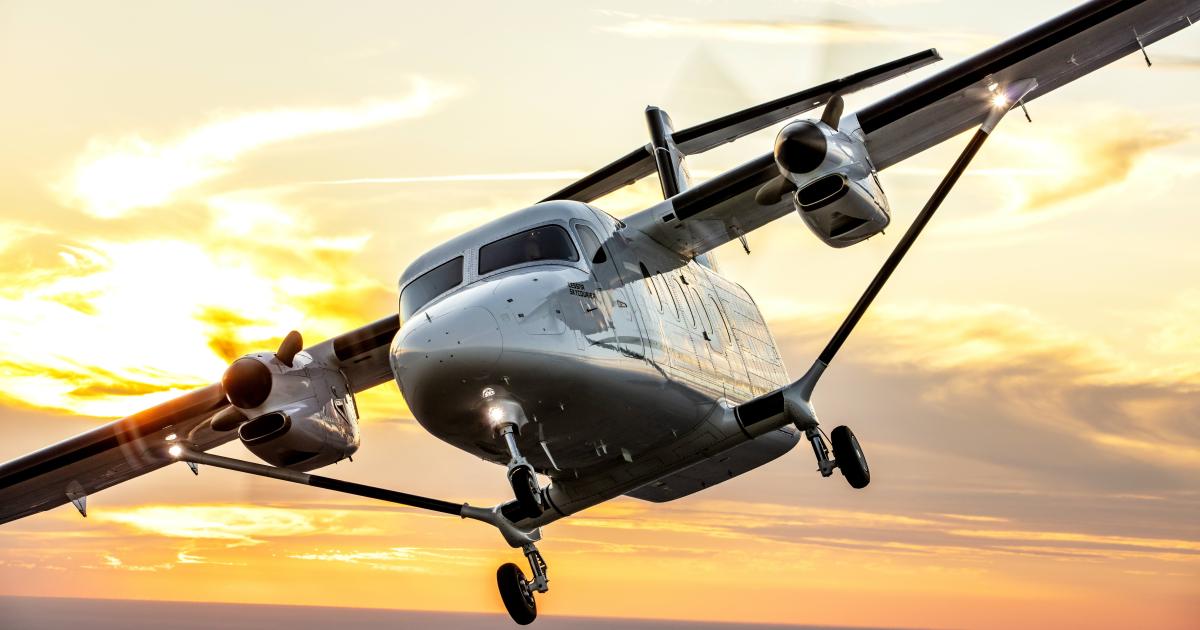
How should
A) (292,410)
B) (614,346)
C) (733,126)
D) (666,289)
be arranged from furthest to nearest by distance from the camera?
1. (733,126)
2. (292,410)
3. (666,289)
4. (614,346)

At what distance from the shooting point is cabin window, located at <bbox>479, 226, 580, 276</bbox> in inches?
420

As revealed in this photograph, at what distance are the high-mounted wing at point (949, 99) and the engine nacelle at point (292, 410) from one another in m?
4.72

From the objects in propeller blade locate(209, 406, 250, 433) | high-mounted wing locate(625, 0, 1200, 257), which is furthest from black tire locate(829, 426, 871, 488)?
propeller blade locate(209, 406, 250, 433)

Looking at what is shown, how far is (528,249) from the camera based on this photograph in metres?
10.8

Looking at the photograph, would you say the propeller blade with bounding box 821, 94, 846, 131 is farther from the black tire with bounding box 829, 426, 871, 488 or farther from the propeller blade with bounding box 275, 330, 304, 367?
the propeller blade with bounding box 275, 330, 304, 367

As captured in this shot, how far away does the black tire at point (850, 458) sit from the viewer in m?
12.1

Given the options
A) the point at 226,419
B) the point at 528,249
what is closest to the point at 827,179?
the point at 528,249

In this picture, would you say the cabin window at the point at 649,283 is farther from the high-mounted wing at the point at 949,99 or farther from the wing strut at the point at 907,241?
the wing strut at the point at 907,241

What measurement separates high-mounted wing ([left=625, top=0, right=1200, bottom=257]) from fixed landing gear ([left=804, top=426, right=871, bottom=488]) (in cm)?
261

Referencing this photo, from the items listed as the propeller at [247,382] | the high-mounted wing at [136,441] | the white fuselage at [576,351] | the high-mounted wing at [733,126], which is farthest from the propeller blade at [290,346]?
the high-mounted wing at [733,126]

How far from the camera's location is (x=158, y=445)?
1592 cm

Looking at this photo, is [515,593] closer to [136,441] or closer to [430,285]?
[430,285]

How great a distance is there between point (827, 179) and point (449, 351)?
447 cm

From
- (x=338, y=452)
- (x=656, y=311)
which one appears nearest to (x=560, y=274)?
(x=656, y=311)
